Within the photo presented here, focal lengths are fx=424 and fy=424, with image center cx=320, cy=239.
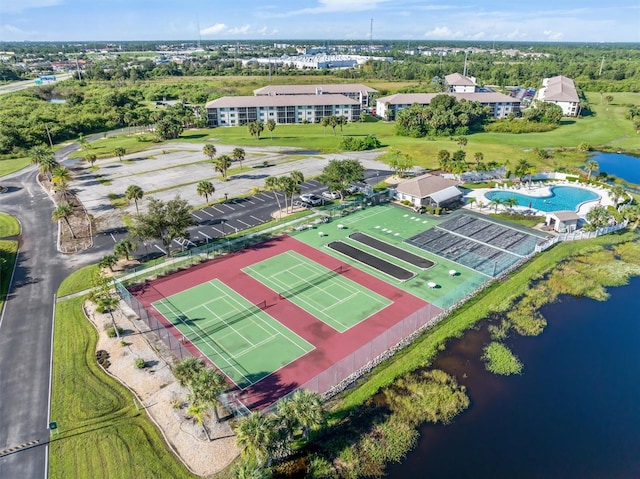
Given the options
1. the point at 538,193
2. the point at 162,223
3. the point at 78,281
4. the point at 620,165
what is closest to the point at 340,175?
the point at 162,223

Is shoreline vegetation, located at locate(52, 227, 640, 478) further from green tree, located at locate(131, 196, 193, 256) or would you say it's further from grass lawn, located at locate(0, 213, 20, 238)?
grass lawn, located at locate(0, 213, 20, 238)

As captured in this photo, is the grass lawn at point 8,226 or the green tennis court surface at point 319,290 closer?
the green tennis court surface at point 319,290

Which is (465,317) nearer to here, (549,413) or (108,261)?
(549,413)

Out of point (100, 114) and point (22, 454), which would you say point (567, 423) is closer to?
point (22, 454)

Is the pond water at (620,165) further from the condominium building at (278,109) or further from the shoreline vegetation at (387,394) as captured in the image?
the condominium building at (278,109)

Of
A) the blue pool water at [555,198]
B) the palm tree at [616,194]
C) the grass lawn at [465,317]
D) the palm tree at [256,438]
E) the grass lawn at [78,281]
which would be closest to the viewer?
the palm tree at [256,438]

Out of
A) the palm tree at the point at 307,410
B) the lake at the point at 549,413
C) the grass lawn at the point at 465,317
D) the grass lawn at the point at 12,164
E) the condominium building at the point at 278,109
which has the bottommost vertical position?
the lake at the point at 549,413

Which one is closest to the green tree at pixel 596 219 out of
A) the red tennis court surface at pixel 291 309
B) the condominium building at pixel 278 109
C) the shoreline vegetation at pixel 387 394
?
the shoreline vegetation at pixel 387 394
